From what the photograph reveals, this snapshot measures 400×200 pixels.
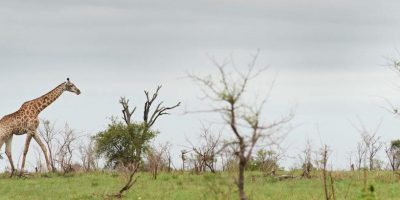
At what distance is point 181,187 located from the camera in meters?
21.7

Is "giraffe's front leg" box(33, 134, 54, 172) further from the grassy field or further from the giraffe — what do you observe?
the grassy field

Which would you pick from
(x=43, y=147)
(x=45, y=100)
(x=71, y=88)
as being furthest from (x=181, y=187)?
(x=71, y=88)

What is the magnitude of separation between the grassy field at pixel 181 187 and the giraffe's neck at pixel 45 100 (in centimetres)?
408

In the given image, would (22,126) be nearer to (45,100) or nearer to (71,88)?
(45,100)

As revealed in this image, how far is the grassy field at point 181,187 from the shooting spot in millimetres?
19438

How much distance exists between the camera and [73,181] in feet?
82.0

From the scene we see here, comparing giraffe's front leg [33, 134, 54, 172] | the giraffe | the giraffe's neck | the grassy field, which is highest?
the giraffe's neck

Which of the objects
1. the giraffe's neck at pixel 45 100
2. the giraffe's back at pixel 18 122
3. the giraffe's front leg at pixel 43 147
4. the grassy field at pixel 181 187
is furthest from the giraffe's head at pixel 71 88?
the grassy field at pixel 181 187

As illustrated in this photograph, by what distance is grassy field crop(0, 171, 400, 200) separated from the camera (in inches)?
765

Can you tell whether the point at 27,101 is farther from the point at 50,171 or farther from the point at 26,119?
the point at 50,171

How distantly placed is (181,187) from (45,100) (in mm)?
11264

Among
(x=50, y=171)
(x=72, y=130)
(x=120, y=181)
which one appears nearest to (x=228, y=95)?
(x=120, y=181)

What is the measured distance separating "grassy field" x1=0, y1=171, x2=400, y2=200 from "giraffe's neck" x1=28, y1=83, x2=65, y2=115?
408cm

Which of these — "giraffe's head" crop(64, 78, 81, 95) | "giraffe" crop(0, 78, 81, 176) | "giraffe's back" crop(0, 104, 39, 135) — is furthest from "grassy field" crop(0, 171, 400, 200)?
"giraffe's head" crop(64, 78, 81, 95)
